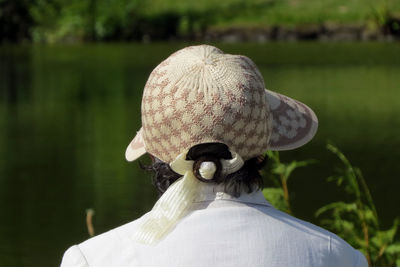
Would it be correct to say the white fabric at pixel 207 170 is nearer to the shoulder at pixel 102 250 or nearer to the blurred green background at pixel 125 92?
the shoulder at pixel 102 250

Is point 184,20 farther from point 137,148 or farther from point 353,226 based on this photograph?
point 137,148

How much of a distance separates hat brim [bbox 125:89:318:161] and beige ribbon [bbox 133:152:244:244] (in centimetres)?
12

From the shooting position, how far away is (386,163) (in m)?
9.31

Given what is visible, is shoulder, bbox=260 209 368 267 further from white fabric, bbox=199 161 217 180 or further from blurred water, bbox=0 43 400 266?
blurred water, bbox=0 43 400 266

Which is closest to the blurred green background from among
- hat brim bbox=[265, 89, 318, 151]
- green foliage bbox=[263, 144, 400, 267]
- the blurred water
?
the blurred water

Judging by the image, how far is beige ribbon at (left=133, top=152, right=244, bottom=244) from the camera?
140 centimetres

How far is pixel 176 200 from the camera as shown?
141cm

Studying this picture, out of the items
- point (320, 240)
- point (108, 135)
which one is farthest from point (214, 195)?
point (108, 135)

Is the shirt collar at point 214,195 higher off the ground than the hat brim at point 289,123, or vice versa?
the hat brim at point 289,123

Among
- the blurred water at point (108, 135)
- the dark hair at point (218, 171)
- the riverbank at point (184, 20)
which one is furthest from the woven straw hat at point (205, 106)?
the riverbank at point (184, 20)

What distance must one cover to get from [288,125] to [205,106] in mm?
200

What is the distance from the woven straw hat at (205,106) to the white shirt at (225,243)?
0.07 m

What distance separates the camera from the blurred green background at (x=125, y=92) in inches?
313

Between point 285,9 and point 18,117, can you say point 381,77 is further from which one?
point 285,9
